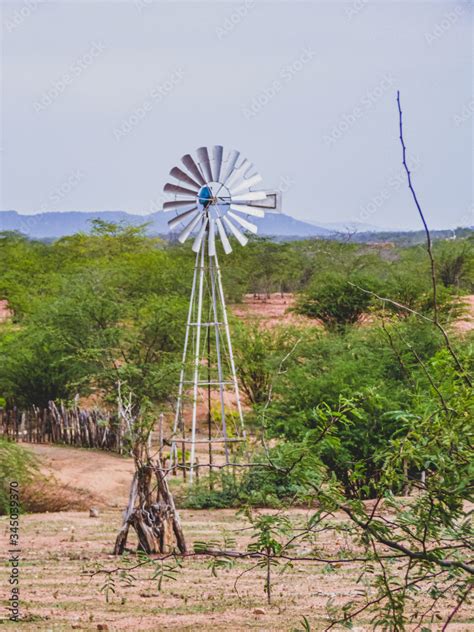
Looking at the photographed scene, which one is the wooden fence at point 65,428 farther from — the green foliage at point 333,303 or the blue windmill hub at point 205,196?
the green foliage at point 333,303

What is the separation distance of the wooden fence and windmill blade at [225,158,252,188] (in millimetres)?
5592

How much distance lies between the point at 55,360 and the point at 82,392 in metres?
1.30

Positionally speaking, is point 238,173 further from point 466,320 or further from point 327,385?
point 466,320

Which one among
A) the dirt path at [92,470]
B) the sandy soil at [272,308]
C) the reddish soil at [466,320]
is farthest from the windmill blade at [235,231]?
the sandy soil at [272,308]

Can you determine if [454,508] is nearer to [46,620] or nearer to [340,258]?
[46,620]

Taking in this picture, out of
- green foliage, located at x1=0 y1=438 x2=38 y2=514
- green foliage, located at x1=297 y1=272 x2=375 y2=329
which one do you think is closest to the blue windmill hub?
green foliage, located at x1=0 y1=438 x2=38 y2=514

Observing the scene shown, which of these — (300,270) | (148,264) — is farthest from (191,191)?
(300,270)

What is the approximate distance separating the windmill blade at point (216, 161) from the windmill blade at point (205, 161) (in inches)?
3.0

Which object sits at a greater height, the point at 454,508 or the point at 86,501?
the point at 454,508

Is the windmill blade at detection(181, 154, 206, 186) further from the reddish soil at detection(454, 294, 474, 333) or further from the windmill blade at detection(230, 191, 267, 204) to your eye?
the reddish soil at detection(454, 294, 474, 333)

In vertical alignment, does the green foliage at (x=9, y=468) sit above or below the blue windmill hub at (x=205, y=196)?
below

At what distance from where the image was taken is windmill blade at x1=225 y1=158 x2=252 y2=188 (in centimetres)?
1728

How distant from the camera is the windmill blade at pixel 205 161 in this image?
17062 mm

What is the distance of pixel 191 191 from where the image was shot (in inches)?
687
